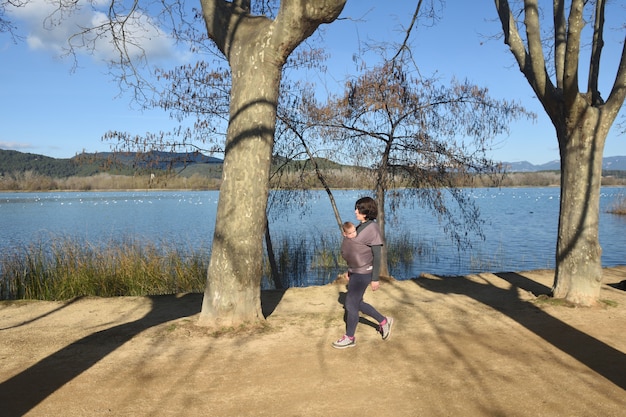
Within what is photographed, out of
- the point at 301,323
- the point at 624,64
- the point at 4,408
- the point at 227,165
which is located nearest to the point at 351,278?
the point at 301,323

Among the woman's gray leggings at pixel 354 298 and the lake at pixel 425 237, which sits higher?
the woman's gray leggings at pixel 354 298

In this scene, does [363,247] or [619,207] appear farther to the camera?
[619,207]

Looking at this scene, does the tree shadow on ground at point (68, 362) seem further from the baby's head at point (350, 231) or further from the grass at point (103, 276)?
the grass at point (103, 276)

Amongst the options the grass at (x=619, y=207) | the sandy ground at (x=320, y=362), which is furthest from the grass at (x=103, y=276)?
the grass at (x=619, y=207)

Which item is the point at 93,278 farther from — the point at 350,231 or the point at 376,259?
the point at 376,259

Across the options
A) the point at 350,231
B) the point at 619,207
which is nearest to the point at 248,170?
the point at 350,231

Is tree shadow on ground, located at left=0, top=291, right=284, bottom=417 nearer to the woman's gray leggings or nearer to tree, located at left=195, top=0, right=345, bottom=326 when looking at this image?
tree, located at left=195, top=0, right=345, bottom=326

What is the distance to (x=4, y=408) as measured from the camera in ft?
13.8

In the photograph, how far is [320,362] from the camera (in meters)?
5.32

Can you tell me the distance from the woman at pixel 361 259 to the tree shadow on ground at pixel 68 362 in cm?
207

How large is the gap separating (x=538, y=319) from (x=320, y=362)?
3370 millimetres

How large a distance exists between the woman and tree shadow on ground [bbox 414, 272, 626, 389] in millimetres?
2221

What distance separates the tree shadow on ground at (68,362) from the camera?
14.5 ft

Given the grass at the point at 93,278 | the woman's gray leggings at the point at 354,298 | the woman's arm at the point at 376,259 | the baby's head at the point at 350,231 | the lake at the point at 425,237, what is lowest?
the lake at the point at 425,237
